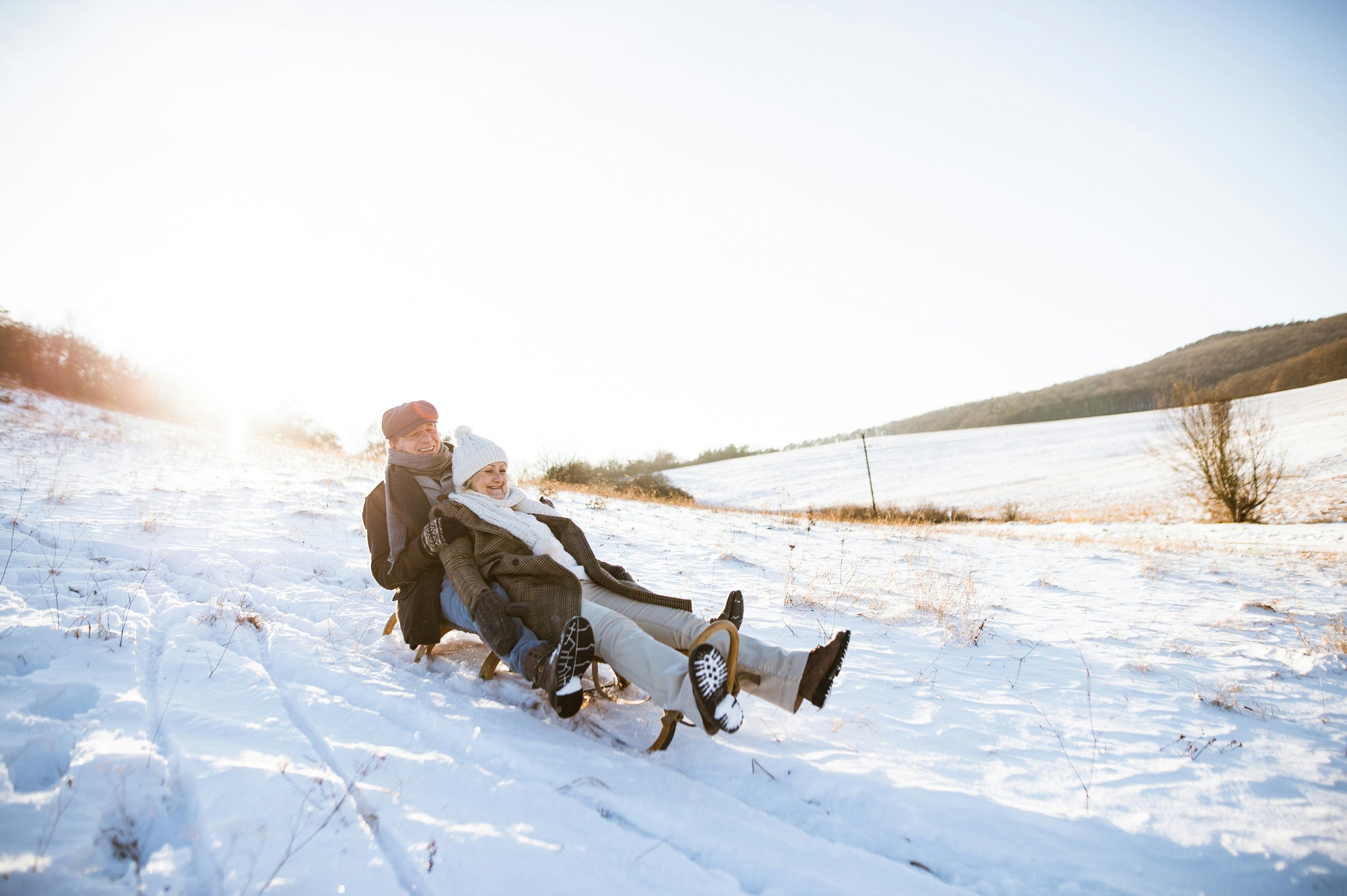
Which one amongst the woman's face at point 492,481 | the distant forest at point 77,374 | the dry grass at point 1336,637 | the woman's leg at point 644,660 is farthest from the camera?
the distant forest at point 77,374

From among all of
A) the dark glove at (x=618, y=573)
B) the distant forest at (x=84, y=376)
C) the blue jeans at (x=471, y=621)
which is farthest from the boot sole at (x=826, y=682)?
the distant forest at (x=84, y=376)

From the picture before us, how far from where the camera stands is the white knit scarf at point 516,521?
3.33m

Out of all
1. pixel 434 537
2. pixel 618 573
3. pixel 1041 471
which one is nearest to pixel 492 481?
pixel 434 537

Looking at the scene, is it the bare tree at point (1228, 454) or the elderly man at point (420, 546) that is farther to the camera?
the bare tree at point (1228, 454)

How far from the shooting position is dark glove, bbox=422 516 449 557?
3.29m

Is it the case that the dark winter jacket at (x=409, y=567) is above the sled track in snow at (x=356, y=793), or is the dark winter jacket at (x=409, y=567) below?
above

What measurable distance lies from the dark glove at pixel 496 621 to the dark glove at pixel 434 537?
1.63ft

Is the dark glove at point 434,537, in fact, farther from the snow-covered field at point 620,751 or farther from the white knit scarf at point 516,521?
the snow-covered field at point 620,751

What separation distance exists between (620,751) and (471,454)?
2040 millimetres

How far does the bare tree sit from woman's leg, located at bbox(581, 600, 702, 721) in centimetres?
2441

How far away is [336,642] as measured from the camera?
368 cm

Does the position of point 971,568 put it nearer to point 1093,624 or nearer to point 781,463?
point 1093,624

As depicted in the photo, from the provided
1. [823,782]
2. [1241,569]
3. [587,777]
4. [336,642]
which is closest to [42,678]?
[336,642]

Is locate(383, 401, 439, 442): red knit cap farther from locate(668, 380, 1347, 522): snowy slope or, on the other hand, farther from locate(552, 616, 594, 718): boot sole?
locate(668, 380, 1347, 522): snowy slope
